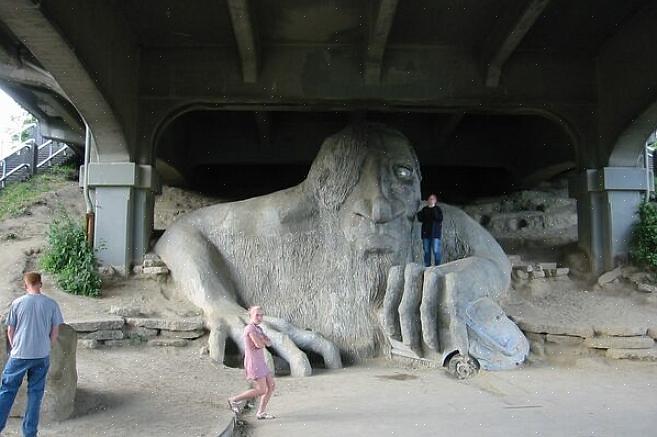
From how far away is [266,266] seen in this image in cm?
743

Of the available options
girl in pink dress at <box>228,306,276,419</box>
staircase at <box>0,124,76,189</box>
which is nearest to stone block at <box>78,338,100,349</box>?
girl in pink dress at <box>228,306,276,419</box>

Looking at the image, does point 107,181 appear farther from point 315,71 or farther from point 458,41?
point 458,41

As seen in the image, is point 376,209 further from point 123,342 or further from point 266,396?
point 123,342

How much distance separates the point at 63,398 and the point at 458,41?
668 centimetres

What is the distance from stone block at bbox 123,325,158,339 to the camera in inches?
258

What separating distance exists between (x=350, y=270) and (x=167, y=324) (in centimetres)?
217

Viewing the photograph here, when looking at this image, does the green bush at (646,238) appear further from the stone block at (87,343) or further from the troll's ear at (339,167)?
the stone block at (87,343)

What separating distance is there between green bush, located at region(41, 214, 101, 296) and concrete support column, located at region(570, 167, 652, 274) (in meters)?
7.04

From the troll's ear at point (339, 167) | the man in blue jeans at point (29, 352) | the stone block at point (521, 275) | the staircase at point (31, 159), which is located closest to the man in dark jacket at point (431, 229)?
the troll's ear at point (339, 167)

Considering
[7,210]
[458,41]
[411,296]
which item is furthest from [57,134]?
[411,296]

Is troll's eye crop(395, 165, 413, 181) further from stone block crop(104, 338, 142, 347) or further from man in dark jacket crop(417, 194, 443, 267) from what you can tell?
stone block crop(104, 338, 142, 347)

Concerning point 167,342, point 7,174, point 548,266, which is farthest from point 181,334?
point 7,174

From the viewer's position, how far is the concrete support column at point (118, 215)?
8.12 meters

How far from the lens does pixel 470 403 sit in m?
4.72
